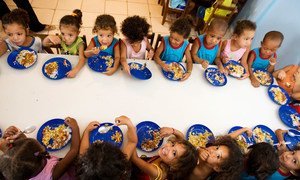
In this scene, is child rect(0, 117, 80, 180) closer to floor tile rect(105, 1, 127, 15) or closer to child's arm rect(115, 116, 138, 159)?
Answer: child's arm rect(115, 116, 138, 159)

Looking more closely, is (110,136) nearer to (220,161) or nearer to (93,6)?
(220,161)

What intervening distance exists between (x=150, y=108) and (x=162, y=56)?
73 cm

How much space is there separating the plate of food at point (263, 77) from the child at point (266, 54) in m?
0.06

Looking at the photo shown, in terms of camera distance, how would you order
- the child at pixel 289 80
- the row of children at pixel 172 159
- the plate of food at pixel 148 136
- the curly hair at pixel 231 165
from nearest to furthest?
the row of children at pixel 172 159 → the curly hair at pixel 231 165 → the plate of food at pixel 148 136 → the child at pixel 289 80

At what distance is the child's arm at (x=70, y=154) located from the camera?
1.36 m

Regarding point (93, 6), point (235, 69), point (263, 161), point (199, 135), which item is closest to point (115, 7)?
point (93, 6)

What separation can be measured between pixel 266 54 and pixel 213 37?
592 millimetres

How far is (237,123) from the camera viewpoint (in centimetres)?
179

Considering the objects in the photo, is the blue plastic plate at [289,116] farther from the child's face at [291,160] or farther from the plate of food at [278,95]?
the child's face at [291,160]

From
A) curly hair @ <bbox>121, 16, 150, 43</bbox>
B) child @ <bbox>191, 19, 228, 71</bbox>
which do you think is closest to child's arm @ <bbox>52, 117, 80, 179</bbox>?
curly hair @ <bbox>121, 16, 150, 43</bbox>

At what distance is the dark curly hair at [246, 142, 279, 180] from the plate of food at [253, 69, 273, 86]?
0.81 meters

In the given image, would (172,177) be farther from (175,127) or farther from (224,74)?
(224,74)

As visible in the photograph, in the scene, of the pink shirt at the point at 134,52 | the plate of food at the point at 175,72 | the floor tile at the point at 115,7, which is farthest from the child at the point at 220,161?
the floor tile at the point at 115,7

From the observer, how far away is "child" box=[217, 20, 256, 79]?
7.29ft
